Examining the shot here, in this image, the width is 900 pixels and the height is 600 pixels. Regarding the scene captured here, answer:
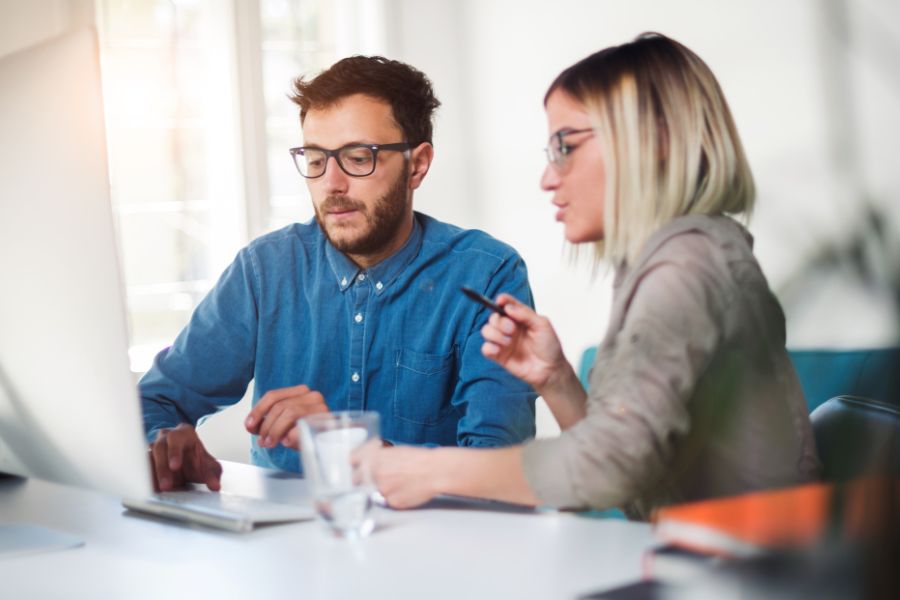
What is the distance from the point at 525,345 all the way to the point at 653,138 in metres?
0.23

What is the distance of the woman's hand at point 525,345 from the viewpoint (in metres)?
0.87

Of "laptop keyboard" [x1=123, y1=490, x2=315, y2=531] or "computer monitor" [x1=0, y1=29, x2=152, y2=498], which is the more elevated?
"computer monitor" [x1=0, y1=29, x2=152, y2=498]

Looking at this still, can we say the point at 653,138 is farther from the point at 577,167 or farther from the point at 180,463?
the point at 180,463

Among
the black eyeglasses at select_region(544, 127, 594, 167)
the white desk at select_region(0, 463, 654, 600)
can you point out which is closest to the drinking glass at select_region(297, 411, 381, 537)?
the white desk at select_region(0, 463, 654, 600)

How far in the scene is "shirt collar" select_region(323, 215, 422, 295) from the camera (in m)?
1.35

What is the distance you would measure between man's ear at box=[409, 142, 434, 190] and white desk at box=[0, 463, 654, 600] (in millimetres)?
850

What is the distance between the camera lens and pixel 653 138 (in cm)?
81

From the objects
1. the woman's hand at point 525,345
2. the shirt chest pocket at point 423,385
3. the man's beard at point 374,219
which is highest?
the man's beard at point 374,219

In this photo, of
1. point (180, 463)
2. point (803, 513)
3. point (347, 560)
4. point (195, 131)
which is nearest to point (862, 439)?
point (803, 513)

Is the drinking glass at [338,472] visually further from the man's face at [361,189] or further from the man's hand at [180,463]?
the man's face at [361,189]

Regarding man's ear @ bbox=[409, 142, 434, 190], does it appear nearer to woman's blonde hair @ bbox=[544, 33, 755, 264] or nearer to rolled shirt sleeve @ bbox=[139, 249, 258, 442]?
rolled shirt sleeve @ bbox=[139, 249, 258, 442]

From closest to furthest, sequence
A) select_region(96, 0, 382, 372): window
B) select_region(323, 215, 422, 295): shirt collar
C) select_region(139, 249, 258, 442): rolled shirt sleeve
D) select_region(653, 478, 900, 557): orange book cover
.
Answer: select_region(653, 478, 900, 557): orange book cover < select_region(139, 249, 258, 442): rolled shirt sleeve < select_region(323, 215, 422, 295): shirt collar < select_region(96, 0, 382, 372): window

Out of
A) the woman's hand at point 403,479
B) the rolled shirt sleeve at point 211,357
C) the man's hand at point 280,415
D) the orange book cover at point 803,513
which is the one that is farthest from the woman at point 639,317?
the rolled shirt sleeve at point 211,357

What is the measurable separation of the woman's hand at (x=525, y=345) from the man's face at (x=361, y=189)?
1.73ft
